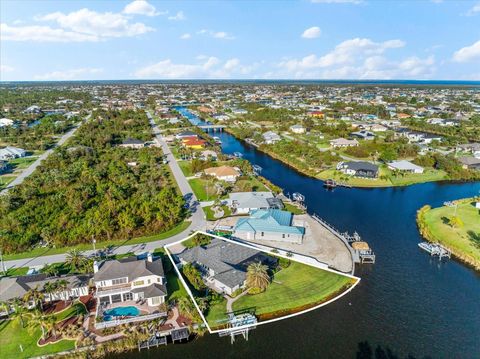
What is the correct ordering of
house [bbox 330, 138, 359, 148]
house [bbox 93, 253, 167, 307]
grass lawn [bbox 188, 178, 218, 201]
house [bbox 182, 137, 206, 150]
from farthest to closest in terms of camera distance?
house [bbox 330, 138, 359, 148], house [bbox 182, 137, 206, 150], grass lawn [bbox 188, 178, 218, 201], house [bbox 93, 253, 167, 307]

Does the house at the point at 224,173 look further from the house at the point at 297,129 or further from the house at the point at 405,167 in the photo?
the house at the point at 297,129

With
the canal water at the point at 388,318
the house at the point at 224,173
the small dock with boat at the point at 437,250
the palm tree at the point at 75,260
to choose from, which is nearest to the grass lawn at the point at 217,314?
the canal water at the point at 388,318

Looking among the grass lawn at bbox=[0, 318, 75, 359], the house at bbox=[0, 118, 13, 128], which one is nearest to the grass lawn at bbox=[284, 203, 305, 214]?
the grass lawn at bbox=[0, 318, 75, 359]

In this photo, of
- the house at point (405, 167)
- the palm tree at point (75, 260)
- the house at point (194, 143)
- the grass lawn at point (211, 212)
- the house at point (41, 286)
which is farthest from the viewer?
the house at point (194, 143)

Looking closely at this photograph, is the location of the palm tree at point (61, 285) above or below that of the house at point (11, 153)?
below

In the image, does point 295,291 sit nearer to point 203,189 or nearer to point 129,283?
point 129,283

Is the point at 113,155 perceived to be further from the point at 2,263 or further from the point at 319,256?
the point at 319,256

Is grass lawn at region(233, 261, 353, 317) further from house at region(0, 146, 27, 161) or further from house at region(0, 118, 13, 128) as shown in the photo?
house at region(0, 118, 13, 128)
